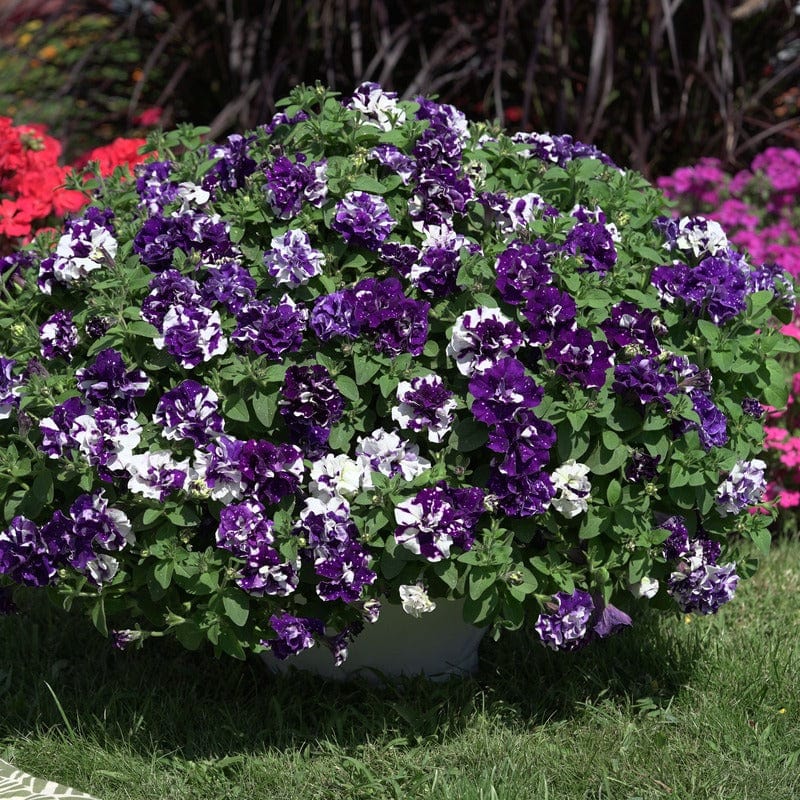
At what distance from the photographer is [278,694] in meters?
2.74

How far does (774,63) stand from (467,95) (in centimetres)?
147

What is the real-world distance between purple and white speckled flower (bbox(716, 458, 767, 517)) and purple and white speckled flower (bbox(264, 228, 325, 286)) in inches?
39.0

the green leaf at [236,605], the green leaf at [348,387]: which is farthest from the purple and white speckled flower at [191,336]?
the green leaf at [236,605]

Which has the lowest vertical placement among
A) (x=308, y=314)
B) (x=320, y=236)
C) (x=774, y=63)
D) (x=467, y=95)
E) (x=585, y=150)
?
(x=308, y=314)

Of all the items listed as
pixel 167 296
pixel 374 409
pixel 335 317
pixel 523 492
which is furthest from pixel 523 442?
pixel 167 296

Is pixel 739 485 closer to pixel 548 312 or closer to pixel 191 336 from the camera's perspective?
pixel 548 312

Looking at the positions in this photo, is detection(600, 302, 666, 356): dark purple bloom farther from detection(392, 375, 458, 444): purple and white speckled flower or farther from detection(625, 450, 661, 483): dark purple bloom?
detection(392, 375, 458, 444): purple and white speckled flower

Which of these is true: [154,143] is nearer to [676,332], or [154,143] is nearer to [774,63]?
[676,332]

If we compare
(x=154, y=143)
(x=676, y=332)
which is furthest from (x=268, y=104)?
(x=676, y=332)

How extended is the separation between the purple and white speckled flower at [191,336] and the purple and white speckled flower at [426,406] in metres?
0.39

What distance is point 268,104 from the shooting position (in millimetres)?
4855

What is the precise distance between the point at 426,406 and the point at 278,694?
35.5 inches

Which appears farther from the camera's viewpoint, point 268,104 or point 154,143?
point 268,104

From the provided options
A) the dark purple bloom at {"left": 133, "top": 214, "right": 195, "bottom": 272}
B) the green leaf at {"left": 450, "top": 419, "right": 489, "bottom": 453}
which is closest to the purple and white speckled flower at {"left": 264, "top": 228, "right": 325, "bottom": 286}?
the dark purple bloom at {"left": 133, "top": 214, "right": 195, "bottom": 272}
